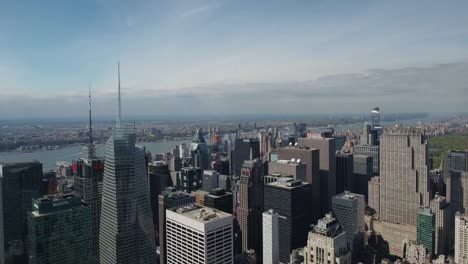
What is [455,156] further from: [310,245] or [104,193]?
[104,193]

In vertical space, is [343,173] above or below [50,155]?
below

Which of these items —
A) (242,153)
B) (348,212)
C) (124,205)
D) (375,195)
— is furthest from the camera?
(242,153)

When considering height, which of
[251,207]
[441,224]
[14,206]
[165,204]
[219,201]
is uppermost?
[14,206]

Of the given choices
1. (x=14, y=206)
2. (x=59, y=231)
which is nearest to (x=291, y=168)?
(x=14, y=206)

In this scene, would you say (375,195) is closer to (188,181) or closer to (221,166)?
(188,181)

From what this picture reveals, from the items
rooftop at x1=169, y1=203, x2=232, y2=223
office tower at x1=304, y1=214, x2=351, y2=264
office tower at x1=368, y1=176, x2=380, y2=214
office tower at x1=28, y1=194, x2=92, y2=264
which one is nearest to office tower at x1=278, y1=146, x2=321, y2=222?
office tower at x1=368, y1=176, x2=380, y2=214

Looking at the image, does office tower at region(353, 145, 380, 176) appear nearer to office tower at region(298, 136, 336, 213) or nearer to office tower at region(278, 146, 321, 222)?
office tower at region(298, 136, 336, 213)

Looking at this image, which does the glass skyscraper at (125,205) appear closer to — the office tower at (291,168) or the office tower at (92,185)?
the office tower at (92,185)
